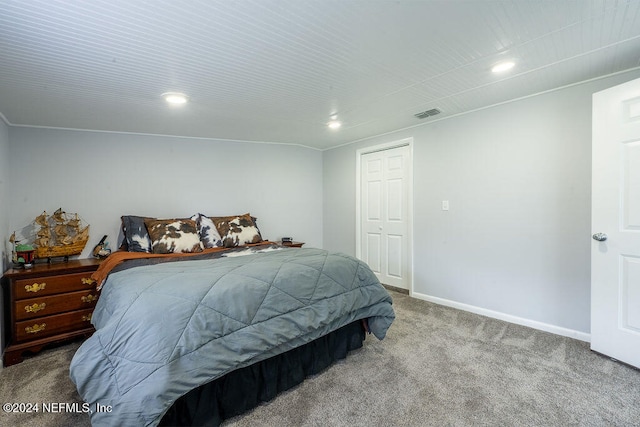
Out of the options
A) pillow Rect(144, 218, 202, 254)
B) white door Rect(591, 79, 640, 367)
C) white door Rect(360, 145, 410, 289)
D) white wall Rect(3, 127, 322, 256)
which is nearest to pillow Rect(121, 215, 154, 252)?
pillow Rect(144, 218, 202, 254)

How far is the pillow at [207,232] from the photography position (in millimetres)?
3189

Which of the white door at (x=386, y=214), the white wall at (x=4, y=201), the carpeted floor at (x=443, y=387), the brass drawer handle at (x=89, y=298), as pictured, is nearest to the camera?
the carpeted floor at (x=443, y=387)

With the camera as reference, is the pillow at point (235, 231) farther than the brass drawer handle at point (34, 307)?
Yes

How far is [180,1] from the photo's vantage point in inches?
51.9

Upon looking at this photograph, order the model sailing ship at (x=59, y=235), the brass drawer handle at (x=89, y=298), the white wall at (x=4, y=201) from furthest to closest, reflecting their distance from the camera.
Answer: the model sailing ship at (x=59, y=235) < the brass drawer handle at (x=89, y=298) < the white wall at (x=4, y=201)

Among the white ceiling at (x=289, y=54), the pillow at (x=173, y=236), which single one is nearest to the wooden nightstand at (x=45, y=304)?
the pillow at (x=173, y=236)

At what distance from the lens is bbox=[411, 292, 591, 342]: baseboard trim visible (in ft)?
7.93

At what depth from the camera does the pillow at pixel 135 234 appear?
2879 millimetres

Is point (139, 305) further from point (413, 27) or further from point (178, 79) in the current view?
point (413, 27)

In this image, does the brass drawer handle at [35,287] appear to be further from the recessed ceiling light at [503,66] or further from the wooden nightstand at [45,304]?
the recessed ceiling light at [503,66]

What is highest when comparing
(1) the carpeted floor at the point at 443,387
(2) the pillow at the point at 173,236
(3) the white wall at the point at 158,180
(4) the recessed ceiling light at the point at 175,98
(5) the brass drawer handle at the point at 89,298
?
(4) the recessed ceiling light at the point at 175,98

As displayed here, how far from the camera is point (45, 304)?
235 cm

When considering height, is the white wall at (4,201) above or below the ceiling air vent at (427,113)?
below

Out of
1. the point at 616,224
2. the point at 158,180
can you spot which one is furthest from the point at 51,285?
the point at 616,224
